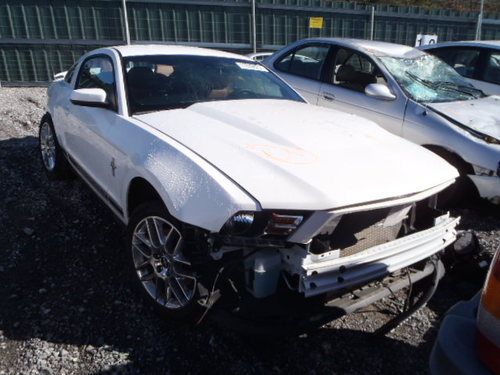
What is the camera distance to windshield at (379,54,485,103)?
15.6ft

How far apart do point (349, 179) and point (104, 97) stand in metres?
1.88

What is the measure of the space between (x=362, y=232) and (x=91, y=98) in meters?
2.04

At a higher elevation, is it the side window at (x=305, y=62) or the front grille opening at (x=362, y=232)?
the side window at (x=305, y=62)

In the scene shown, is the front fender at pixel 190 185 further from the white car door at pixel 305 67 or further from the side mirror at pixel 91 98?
the white car door at pixel 305 67

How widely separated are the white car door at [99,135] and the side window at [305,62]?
2736 millimetres

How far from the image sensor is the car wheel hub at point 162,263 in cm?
242

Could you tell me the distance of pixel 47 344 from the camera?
7.97ft

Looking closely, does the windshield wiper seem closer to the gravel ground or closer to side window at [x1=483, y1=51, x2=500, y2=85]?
side window at [x1=483, y1=51, x2=500, y2=85]

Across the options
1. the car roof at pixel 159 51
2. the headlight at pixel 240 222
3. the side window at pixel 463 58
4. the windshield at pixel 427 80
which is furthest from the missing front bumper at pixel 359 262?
the side window at pixel 463 58

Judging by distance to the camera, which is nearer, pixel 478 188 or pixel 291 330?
pixel 291 330

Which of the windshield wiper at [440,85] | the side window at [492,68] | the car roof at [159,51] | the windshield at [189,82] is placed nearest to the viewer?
the windshield at [189,82]

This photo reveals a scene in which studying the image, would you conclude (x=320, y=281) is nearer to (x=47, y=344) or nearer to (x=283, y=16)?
(x=47, y=344)

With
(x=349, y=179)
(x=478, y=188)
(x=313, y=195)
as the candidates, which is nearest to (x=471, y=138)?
(x=478, y=188)

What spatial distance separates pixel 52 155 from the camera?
15.5 feet
